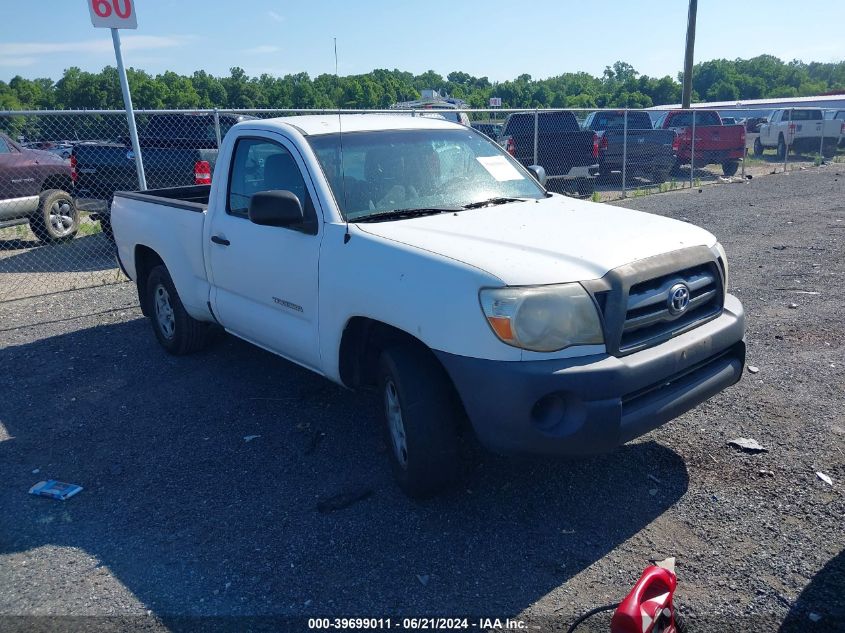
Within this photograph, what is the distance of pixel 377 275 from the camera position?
145 inches

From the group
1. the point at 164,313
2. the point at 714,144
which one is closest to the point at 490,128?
the point at 714,144

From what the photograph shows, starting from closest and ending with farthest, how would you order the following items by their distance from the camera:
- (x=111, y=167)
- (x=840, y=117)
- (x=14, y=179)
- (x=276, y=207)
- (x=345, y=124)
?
(x=276, y=207), (x=345, y=124), (x=111, y=167), (x=14, y=179), (x=840, y=117)

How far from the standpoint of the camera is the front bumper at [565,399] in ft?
10.3

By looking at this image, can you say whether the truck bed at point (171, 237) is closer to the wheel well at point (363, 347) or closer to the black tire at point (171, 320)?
the black tire at point (171, 320)

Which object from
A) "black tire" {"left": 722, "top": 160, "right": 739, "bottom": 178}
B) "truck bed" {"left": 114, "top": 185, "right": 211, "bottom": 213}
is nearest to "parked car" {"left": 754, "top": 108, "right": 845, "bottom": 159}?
"black tire" {"left": 722, "top": 160, "right": 739, "bottom": 178}

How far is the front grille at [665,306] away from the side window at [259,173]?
6.62ft

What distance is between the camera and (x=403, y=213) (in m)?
4.25

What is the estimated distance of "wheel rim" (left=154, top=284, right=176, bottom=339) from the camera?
627 cm

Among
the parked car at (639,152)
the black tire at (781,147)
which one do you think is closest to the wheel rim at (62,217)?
the parked car at (639,152)

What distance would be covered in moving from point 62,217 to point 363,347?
32.3 ft

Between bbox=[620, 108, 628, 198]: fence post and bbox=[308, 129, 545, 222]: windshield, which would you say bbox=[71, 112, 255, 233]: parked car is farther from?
bbox=[620, 108, 628, 198]: fence post

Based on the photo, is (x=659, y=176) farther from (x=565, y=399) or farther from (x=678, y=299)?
(x=565, y=399)

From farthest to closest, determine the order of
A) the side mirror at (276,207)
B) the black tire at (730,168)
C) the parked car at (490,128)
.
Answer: the black tire at (730,168)
the parked car at (490,128)
the side mirror at (276,207)

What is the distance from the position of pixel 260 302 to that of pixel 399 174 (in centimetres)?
123
